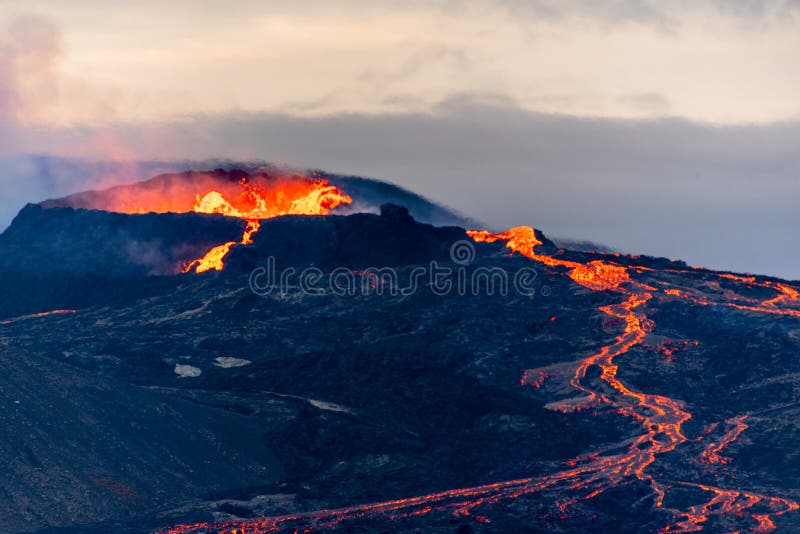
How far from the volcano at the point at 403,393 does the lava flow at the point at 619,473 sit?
32 cm

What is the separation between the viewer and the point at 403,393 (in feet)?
472

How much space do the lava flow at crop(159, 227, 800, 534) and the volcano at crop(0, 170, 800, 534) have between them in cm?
32

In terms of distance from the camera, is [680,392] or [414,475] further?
[680,392]

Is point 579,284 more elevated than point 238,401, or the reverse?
point 579,284

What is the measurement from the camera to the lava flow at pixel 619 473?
101 meters

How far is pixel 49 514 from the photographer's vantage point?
95438mm

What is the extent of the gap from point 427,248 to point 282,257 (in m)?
19.1

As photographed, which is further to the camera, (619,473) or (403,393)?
Answer: (403,393)

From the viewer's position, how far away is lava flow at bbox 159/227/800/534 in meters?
101

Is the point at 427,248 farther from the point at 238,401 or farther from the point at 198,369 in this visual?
the point at 238,401

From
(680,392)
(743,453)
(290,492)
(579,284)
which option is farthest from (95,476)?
(579,284)

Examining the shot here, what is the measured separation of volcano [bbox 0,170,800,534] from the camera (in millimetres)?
102875

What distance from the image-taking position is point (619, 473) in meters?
114

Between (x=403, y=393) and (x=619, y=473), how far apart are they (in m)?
34.1
